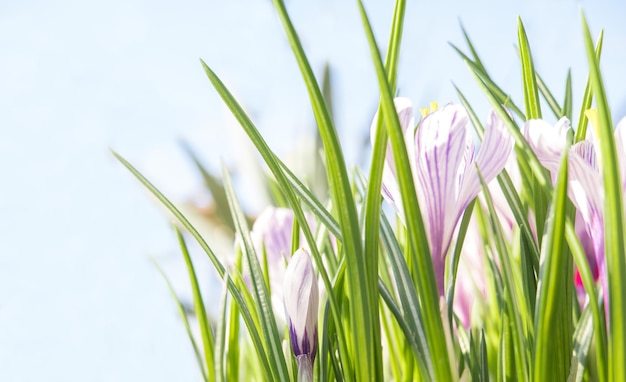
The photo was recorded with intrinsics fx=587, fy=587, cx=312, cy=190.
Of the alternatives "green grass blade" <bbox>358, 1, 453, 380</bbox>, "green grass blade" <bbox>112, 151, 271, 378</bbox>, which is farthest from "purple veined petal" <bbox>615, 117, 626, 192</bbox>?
"green grass blade" <bbox>112, 151, 271, 378</bbox>

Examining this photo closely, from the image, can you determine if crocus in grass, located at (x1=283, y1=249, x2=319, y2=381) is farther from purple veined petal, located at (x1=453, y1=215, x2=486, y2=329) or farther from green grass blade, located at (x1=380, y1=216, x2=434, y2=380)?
purple veined petal, located at (x1=453, y1=215, x2=486, y2=329)

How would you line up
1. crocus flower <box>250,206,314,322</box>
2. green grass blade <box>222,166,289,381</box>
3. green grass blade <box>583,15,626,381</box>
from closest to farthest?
1. green grass blade <box>583,15,626,381</box>
2. green grass blade <box>222,166,289,381</box>
3. crocus flower <box>250,206,314,322</box>

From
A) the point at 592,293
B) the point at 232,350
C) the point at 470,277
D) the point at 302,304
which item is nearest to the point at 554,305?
the point at 592,293

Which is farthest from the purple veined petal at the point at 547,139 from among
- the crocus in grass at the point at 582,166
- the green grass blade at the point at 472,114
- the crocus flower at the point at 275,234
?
the crocus flower at the point at 275,234

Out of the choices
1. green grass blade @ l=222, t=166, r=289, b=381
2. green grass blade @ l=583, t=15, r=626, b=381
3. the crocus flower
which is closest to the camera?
green grass blade @ l=583, t=15, r=626, b=381

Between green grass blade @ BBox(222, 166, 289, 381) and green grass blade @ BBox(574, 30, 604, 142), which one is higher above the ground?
green grass blade @ BBox(574, 30, 604, 142)

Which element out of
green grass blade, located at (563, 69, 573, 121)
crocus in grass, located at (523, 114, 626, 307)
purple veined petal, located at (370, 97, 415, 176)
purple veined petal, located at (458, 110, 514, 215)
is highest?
green grass blade, located at (563, 69, 573, 121)
